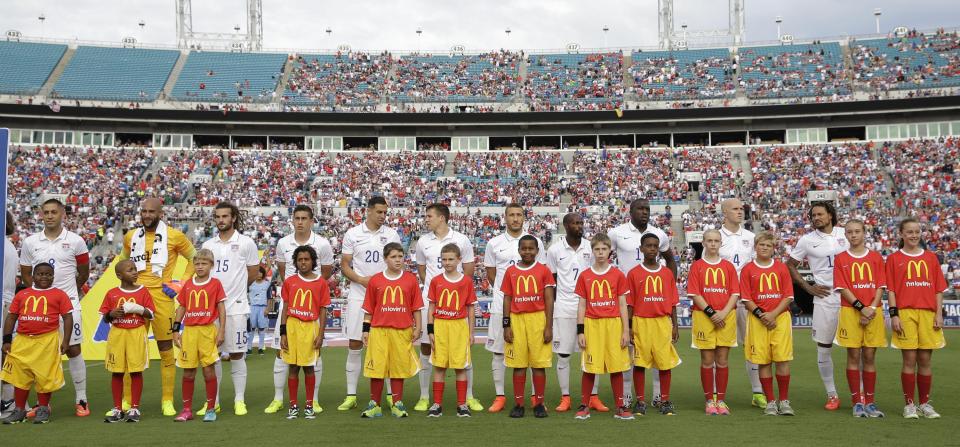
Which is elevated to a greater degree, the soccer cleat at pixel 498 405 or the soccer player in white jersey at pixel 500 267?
the soccer player in white jersey at pixel 500 267

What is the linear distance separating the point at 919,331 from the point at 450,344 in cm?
515

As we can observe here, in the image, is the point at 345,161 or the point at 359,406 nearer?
the point at 359,406

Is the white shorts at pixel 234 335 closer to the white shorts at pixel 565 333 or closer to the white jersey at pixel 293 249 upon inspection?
the white jersey at pixel 293 249

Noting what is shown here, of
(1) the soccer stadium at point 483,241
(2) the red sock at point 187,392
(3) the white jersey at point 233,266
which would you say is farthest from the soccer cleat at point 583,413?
(2) the red sock at point 187,392

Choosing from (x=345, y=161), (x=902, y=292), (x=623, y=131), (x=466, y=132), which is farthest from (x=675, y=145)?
(x=902, y=292)

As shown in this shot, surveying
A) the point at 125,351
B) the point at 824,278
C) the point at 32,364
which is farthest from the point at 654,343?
the point at 32,364

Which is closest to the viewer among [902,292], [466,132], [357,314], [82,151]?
[902,292]

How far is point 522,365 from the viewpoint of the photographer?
Result: 828 cm

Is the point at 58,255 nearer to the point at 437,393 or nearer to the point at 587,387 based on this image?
the point at 437,393

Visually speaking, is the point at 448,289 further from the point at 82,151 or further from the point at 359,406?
the point at 82,151

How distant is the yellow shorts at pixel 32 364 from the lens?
8.15 metres

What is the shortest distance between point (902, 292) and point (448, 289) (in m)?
5.04

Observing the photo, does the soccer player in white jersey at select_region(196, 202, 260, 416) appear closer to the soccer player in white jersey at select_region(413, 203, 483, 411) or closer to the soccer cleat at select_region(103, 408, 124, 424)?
the soccer cleat at select_region(103, 408, 124, 424)

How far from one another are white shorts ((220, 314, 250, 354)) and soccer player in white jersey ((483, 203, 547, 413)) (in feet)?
9.53
